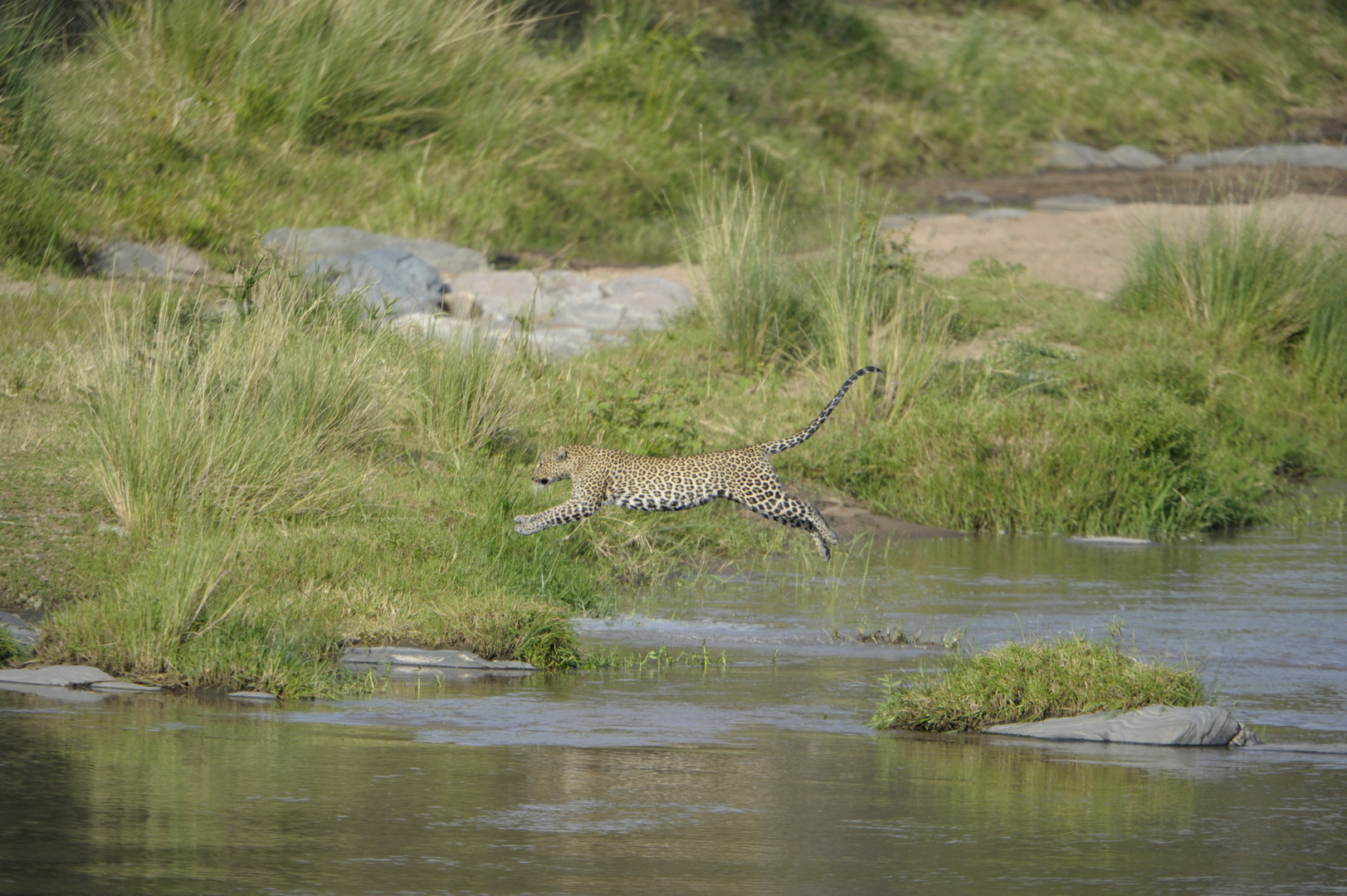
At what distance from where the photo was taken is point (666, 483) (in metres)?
9.81

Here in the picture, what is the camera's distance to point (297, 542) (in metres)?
8.84

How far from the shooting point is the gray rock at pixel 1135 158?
3178cm

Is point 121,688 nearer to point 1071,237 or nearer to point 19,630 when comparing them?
point 19,630

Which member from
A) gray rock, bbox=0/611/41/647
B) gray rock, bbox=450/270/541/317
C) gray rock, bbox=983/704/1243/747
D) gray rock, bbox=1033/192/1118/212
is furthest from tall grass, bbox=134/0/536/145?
gray rock, bbox=983/704/1243/747

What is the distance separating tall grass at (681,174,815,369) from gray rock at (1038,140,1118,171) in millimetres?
16885

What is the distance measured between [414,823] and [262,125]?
53.5 feet

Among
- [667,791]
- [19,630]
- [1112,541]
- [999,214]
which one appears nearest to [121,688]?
[19,630]

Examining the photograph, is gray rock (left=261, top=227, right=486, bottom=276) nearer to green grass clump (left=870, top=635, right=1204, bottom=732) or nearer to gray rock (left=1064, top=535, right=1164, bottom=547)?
gray rock (left=1064, top=535, right=1164, bottom=547)

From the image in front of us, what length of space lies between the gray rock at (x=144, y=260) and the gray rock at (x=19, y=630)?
28.1 ft

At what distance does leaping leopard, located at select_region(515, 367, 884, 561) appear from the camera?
9.63 metres

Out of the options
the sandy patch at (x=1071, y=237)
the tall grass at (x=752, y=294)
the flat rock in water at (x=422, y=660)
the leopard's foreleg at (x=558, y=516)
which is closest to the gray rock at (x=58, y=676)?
the flat rock in water at (x=422, y=660)

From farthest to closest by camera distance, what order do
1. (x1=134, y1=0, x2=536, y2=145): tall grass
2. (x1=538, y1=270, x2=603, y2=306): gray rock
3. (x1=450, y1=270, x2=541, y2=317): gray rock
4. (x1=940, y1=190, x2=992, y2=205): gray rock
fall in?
(x1=940, y1=190, x2=992, y2=205): gray rock
(x1=134, y1=0, x2=536, y2=145): tall grass
(x1=538, y1=270, x2=603, y2=306): gray rock
(x1=450, y1=270, x2=541, y2=317): gray rock

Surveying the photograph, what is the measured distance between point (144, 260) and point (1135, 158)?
20.8 metres

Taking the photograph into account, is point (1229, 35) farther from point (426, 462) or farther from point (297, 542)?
point (297, 542)
